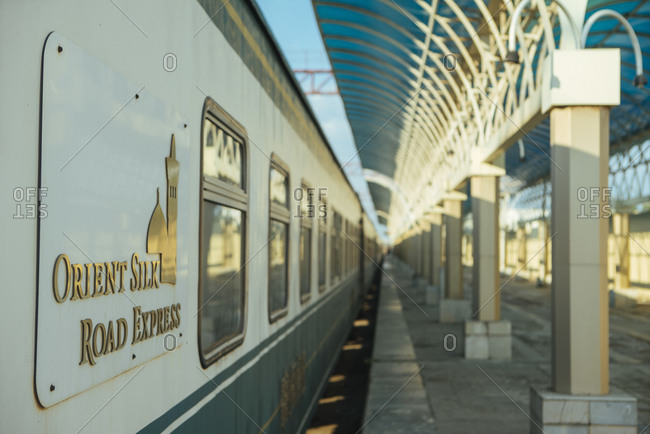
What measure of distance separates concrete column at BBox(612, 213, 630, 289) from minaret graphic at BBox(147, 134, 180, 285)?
28.4 meters

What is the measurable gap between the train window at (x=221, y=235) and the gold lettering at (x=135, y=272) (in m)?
0.74

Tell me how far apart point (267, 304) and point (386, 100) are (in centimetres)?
1616

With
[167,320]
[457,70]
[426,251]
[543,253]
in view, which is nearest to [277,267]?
[167,320]

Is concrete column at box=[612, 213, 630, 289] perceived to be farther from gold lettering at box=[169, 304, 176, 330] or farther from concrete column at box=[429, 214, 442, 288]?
gold lettering at box=[169, 304, 176, 330]

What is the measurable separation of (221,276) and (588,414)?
407 centimetres

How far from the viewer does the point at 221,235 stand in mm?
3562

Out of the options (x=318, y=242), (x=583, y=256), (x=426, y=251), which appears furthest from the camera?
(x=426, y=251)

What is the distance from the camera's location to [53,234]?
175cm

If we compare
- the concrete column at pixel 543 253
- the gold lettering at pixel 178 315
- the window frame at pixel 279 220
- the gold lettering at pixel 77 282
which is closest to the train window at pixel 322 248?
the window frame at pixel 279 220

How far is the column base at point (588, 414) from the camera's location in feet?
19.8

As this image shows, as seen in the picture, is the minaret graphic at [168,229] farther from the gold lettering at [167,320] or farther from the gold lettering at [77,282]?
the gold lettering at [77,282]

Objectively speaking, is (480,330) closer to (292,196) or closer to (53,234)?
(292,196)

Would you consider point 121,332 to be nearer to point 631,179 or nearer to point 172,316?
point 172,316

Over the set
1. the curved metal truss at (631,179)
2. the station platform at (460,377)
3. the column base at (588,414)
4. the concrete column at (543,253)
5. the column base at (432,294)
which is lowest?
the station platform at (460,377)
